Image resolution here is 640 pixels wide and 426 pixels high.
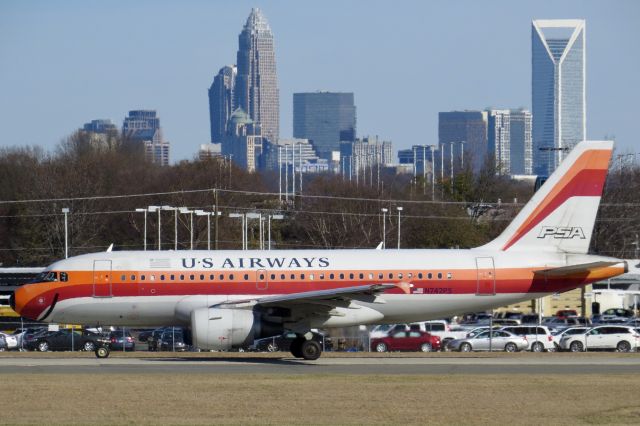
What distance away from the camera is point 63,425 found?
975 inches

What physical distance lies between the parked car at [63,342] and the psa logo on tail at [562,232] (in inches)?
869

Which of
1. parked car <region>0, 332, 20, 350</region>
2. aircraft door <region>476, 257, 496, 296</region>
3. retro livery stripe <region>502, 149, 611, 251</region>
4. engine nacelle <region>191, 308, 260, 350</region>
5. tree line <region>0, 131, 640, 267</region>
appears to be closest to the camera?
engine nacelle <region>191, 308, 260, 350</region>

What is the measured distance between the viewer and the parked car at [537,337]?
5434 cm

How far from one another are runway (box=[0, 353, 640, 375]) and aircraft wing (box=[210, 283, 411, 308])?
179cm

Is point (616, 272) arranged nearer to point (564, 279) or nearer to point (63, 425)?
point (564, 279)

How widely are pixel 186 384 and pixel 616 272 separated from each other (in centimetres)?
1608

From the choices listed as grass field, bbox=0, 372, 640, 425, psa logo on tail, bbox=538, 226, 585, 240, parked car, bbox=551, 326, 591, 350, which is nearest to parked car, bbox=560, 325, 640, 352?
parked car, bbox=551, 326, 591, 350

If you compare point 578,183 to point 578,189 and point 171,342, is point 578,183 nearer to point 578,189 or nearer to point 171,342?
point 578,189

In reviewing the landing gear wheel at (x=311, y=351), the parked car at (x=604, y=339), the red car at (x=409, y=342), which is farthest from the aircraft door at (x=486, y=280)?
the parked car at (x=604, y=339)

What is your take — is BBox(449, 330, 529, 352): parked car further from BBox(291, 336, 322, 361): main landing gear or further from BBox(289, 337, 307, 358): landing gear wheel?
BBox(291, 336, 322, 361): main landing gear

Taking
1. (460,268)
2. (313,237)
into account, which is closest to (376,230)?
(313,237)

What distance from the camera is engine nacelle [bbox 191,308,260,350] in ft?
129

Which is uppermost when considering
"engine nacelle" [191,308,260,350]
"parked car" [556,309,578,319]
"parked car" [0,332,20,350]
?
"engine nacelle" [191,308,260,350]

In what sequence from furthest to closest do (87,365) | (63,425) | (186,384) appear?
(87,365)
(186,384)
(63,425)
